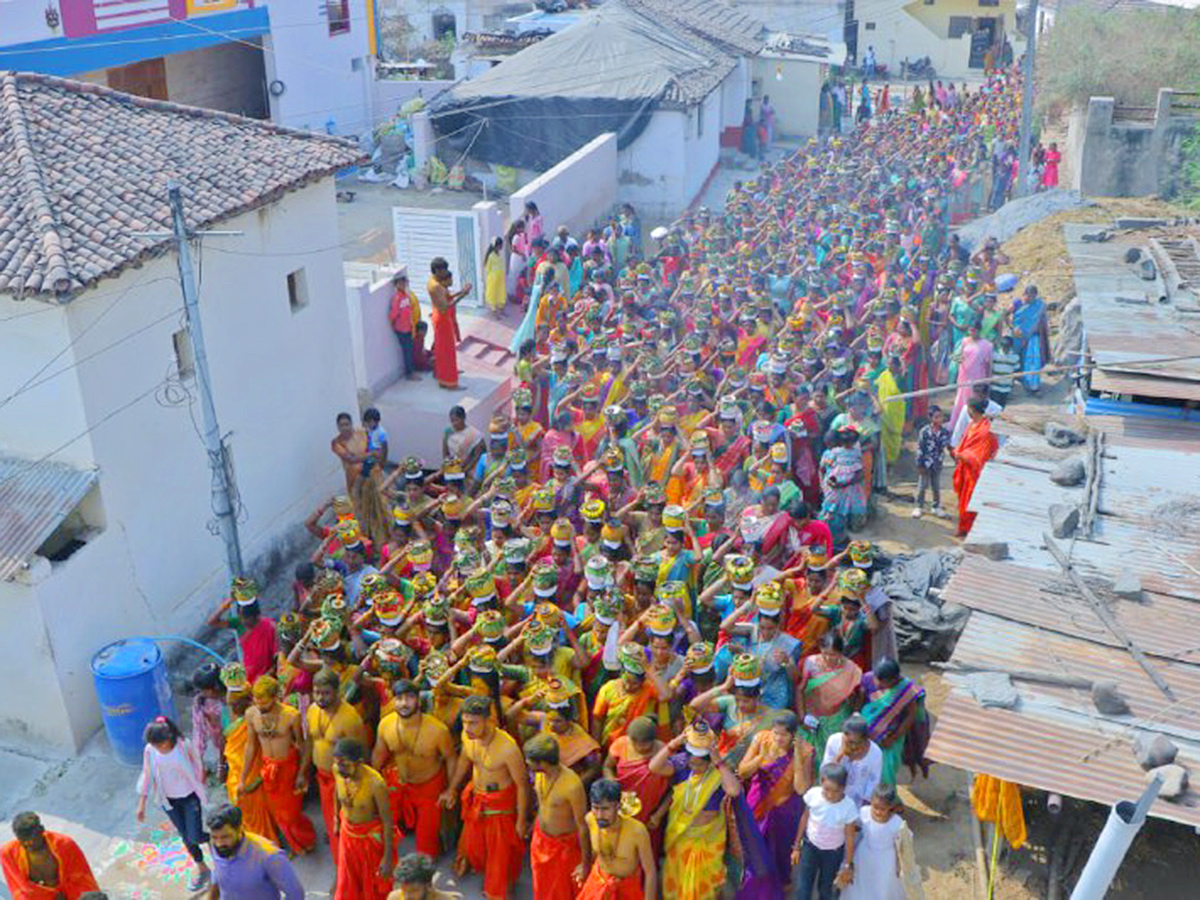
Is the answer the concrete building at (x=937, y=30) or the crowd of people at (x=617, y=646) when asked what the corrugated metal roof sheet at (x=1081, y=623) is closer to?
the crowd of people at (x=617, y=646)

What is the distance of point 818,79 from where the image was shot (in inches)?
1171

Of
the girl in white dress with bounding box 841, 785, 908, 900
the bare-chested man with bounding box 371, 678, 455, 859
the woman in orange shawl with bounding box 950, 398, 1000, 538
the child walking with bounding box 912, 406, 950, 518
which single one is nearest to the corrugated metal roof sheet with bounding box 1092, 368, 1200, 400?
the woman in orange shawl with bounding box 950, 398, 1000, 538

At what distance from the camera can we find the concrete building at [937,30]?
139 feet

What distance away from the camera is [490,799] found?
6.89 m

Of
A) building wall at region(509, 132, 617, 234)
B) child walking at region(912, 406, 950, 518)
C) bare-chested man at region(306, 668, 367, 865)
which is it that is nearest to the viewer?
bare-chested man at region(306, 668, 367, 865)

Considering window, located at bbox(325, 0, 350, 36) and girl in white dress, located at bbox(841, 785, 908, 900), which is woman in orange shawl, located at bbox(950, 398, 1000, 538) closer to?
girl in white dress, located at bbox(841, 785, 908, 900)

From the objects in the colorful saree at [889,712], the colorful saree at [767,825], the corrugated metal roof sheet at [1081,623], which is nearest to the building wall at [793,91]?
the corrugated metal roof sheet at [1081,623]

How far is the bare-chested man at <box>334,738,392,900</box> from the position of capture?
6.55 m

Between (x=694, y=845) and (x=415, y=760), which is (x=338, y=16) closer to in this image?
(x=415, y=760)

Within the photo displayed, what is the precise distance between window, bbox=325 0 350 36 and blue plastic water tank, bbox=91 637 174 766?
20922 millimetres

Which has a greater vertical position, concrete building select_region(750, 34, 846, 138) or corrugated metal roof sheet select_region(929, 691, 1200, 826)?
concrete building select_region(750, 34, 846, 138)

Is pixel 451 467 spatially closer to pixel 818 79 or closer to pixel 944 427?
pixel 944 427

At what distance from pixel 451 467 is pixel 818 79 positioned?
22.6m

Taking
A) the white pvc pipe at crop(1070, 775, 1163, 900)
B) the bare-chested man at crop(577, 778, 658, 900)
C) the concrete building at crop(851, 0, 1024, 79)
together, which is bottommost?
the bare-chested man at crop(577, 778, 658, 900)
